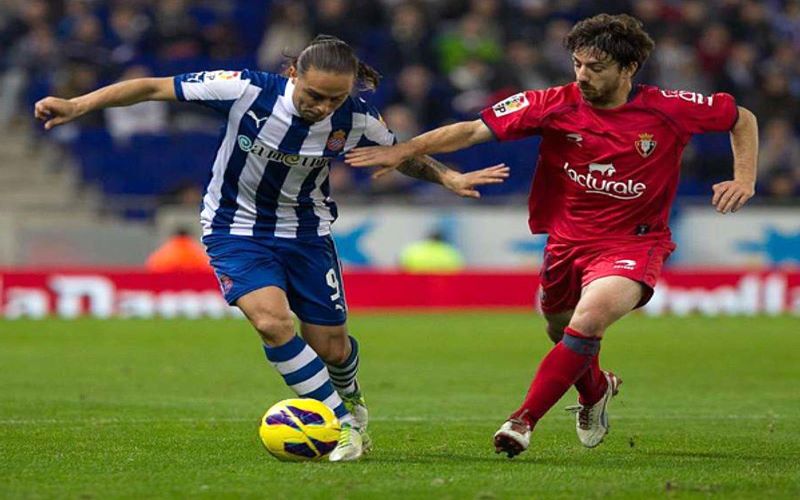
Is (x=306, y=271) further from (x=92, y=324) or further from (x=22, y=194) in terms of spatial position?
(x=22, y=194)

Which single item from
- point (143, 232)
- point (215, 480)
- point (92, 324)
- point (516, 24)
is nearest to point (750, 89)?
point (516, 24)

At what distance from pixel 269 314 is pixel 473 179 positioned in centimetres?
130

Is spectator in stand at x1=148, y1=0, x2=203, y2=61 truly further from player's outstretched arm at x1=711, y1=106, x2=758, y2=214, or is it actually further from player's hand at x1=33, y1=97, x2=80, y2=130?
player's outstretched arm at x1=711, y1=106, x2=758, y2=214

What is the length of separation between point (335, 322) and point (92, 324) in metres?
11.4

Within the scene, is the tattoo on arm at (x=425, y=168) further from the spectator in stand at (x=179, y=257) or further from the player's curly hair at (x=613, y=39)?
the spectator in stand at (x=179, y=257)

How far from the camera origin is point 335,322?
8672 mm

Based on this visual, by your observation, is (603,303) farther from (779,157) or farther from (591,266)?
(779,157)

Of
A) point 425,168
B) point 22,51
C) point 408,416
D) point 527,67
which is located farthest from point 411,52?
point 425,168

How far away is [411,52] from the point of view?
24562mm

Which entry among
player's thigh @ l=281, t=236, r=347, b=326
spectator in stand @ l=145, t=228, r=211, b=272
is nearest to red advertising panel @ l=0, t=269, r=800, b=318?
spectator in stand @ l=145, t=228, r=211, b=272

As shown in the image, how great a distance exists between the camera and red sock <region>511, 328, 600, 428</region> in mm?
8023

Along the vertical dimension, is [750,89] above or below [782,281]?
above

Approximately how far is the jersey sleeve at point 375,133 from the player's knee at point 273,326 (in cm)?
110

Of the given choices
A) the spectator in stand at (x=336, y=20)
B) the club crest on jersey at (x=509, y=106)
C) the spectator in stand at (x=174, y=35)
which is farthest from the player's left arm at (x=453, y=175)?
the spectator in stand at (x=336, y=20)
